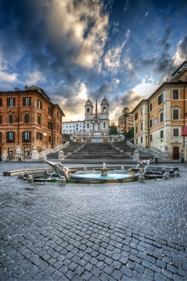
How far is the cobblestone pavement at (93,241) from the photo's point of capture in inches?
87.2

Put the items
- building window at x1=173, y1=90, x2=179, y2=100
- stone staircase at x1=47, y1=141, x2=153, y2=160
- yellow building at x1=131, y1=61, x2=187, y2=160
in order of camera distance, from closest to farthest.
Result: stone staircase at x1=47, y1=141, x2=153, y2=160 < yellow building at x1=131, y1=61, x2=187, y2=160 < building window at x1=173, y1=90, x2=179, y2=100

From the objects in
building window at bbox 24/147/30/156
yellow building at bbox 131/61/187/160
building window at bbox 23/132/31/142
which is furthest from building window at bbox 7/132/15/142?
yellow building at bbox 131/61/187/160

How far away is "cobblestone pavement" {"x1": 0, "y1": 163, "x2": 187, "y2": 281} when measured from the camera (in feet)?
7.27

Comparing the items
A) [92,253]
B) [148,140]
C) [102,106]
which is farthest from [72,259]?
[102,106]

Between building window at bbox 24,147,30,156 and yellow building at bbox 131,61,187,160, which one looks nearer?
yellow building at bbox 131,61,187,160

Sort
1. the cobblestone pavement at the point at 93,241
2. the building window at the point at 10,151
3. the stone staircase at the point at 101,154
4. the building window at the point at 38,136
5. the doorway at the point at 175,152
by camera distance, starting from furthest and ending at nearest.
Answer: the building window at the point at 38,136, the building window at the point at 10,151, the doorway at the point at 175,152, the stone staircase at the point at 101,154, the cobblestone pavement at the point at 93,241

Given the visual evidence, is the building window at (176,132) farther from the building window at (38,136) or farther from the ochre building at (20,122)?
the building window at (38,136)

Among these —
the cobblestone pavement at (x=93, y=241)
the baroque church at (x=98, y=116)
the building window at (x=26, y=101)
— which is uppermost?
the baroque church at (x=98, y=116)

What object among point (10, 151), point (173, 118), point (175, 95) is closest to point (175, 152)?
point (173, 118)

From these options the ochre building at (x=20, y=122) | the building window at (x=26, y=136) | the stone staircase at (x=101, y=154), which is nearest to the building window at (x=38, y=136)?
the ochre building at (x=20, y=122)

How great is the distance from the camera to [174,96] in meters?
28.3

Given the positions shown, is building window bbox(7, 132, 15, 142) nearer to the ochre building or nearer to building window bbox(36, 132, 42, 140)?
the ochre building

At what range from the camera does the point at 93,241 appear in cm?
297

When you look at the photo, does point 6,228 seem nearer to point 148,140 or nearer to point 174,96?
point 174,96
